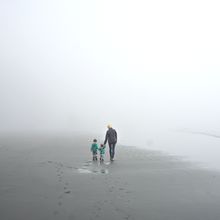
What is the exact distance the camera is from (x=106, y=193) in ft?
35.0

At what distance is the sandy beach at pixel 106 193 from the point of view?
848 cm

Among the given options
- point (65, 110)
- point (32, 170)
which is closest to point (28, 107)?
point (65, 110)

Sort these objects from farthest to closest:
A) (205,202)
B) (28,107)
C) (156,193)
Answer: (28,107) → (156,193) → (205,202)

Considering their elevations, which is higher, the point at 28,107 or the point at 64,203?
the point at 28,107

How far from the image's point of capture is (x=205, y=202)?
9.91 metres

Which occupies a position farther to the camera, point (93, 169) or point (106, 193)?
point (93, 169)

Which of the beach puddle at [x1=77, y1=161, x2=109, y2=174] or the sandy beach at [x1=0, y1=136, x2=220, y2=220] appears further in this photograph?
the beach puddle at [x1=77, y1=161, x2=109, y2=174]

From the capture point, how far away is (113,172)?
49.6 feet

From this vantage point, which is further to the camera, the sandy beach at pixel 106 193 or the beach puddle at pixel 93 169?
the beach puddle at pixel 93 169

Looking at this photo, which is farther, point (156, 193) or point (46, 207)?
point (156, 193)

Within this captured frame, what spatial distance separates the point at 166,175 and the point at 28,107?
175 m

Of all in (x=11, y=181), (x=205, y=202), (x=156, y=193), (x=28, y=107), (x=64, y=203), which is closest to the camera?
(x=64, y=203)

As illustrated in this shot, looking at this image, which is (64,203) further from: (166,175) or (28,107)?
(28,107)

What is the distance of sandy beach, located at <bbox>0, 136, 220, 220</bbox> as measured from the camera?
27.8 feet
